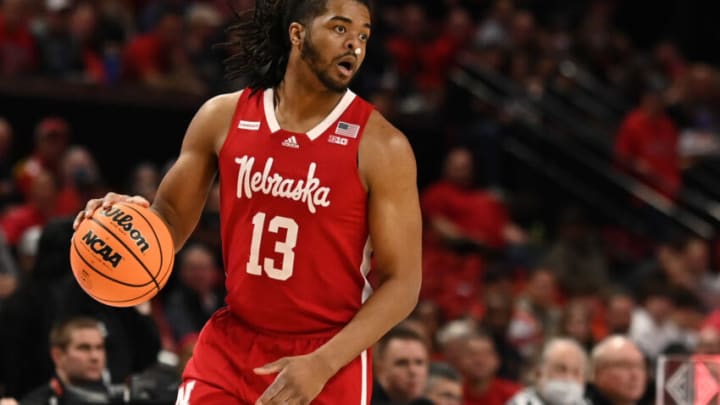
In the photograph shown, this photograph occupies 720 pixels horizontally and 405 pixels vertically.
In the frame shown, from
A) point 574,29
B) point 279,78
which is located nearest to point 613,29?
point 574,29

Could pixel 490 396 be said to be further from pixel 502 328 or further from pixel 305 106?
pixel 305 106

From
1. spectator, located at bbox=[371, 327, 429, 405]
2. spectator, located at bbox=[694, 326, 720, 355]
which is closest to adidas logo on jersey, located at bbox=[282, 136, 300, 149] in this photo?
spectator, located at bbox=[371, 327, 429, 405]

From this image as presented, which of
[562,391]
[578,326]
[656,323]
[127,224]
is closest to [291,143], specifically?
[127,224]

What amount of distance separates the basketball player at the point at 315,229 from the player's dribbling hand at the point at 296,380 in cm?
9

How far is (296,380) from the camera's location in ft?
12.4

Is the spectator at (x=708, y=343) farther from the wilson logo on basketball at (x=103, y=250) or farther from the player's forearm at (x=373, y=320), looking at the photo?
the wilson logo on basketball at (x=103, y=250)

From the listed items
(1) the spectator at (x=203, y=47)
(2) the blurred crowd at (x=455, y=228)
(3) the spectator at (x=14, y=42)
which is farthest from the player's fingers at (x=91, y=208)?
(1) the spectator at (x=203, y=47)

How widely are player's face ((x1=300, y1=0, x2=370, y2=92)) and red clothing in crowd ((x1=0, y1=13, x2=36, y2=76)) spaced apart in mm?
A: 7457

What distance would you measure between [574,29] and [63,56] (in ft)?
22.9

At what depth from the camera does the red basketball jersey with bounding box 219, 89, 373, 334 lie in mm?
4012

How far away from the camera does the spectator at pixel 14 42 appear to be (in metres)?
11.1

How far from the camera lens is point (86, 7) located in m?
11.8

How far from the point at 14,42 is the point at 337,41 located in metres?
7.64

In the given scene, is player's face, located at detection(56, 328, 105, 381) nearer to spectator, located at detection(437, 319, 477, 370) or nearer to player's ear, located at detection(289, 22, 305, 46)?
player's ear, located at detection(289, 22, 305, 46)
